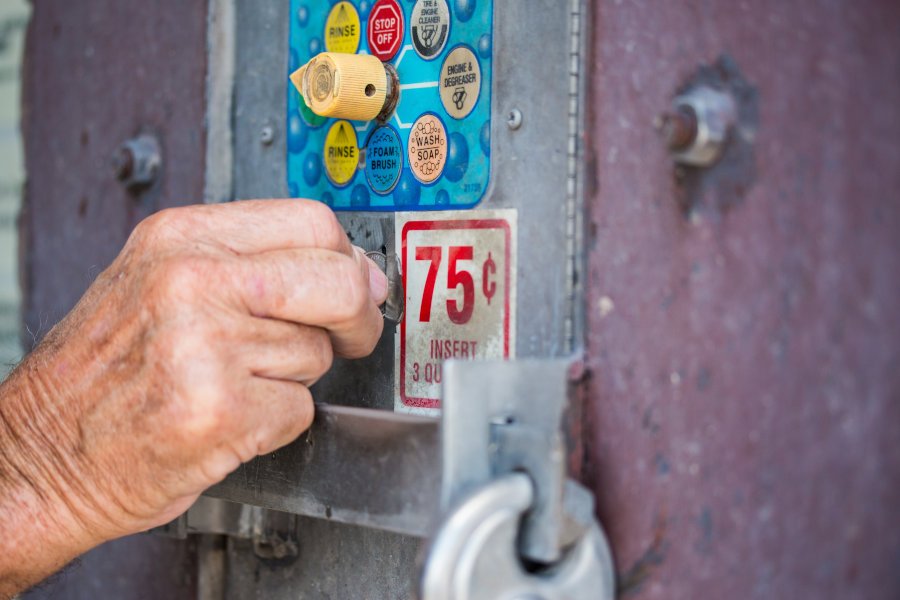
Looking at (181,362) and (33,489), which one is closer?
(181,362)

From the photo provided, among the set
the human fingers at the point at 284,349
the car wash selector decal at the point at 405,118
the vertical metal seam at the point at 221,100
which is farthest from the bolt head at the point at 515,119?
the vertical metal seam at the point at 221,100

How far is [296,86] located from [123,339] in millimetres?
332

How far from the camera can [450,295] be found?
1.06 meters

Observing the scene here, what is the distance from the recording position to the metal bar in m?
0.90

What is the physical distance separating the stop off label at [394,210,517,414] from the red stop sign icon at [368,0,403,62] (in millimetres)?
177

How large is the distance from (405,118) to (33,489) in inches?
20.4

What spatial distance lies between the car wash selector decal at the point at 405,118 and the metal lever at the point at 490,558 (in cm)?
33

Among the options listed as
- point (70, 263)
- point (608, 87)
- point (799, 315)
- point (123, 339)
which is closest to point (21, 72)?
point (70, 263)

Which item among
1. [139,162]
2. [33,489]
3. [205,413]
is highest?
[139,162]

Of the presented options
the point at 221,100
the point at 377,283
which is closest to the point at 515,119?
the point at 377,283

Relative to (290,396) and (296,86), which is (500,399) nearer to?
(290,396)

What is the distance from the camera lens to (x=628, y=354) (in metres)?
0.90

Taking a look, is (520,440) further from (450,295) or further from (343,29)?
(343,29)

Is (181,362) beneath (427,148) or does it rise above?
beneath
